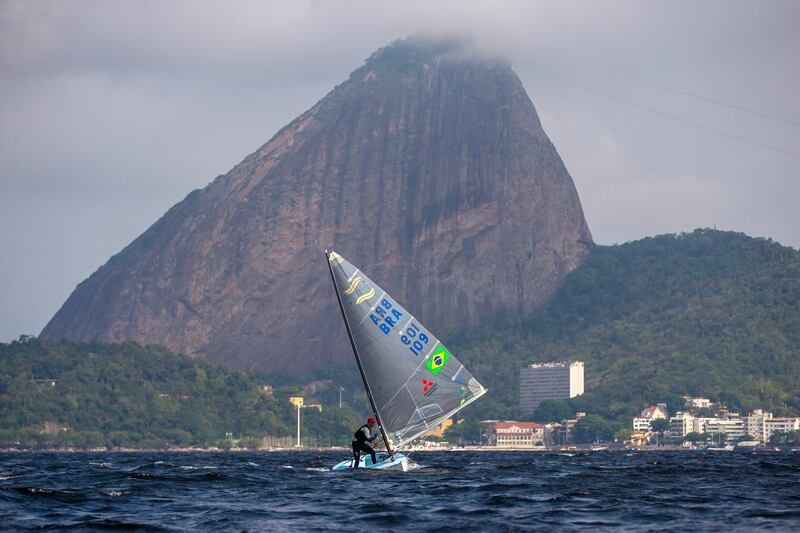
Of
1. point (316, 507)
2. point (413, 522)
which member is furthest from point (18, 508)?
point (413, 522)

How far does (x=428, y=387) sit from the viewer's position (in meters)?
62.7

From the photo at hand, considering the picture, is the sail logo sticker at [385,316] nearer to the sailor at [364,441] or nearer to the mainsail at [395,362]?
A: the mainsail at [395,362]

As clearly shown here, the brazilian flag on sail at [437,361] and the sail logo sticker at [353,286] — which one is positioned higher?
the sail logo sticker at [353,286]

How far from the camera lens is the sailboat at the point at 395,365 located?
61.3 metres

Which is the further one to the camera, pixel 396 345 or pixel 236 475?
pixel 236 475

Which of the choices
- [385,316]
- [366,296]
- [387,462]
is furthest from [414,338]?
[387,462]

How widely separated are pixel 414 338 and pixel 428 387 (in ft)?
8.01

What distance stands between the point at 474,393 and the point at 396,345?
4970 millimetres

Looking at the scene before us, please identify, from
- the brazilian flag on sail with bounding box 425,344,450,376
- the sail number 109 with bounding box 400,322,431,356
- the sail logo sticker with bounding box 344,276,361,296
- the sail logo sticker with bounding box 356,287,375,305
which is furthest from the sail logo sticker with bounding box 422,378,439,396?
the sail logo sticker with bounding box 344,276,361,296

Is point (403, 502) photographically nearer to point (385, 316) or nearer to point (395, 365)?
point (395, 365)

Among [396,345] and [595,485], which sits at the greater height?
[396,345]

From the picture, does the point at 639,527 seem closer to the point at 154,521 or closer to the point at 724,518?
the point at 724,518

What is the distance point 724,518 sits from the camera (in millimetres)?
43562

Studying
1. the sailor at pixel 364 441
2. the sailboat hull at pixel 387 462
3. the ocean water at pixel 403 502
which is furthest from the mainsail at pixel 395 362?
the ocean water at pixel 403 502
